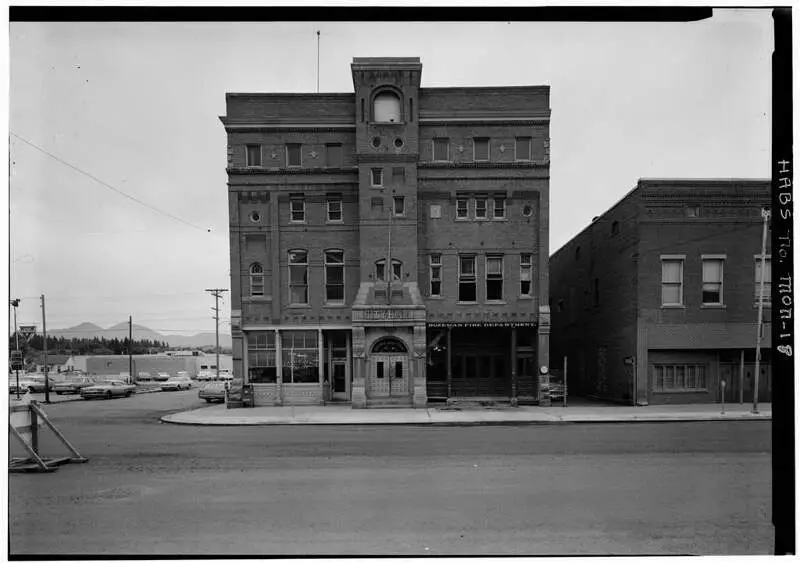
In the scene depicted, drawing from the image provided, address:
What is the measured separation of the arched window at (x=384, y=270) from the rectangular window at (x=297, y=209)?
3851 millimetres

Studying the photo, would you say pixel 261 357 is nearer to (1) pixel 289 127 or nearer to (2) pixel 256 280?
(2) pixel 256 280

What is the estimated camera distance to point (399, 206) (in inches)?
838

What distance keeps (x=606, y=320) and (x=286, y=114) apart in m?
17.0

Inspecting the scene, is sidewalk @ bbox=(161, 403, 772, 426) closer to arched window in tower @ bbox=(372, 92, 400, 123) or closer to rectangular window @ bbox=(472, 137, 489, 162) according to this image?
rectangular window @ bbox=(472, 137, 489, 162)

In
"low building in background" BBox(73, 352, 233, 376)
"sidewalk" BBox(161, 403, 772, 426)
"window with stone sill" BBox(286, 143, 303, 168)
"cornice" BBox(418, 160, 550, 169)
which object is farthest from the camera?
"low building in background" BBox(73, 352, 233, 376)

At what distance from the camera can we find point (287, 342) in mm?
22000

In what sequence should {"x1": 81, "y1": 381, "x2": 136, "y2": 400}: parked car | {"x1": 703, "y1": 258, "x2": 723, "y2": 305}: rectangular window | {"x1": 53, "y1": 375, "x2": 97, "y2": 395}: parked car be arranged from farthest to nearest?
{"x1": 53, "y1": 375, "x2": 97, "y2": 395}: parked car
{"x1": 81, "y1": 381, "x2": 136, "y2": 400}: parked car
{"x1": 703, "y1": 258, "x2": 723, "y2": 305}: rectangular window

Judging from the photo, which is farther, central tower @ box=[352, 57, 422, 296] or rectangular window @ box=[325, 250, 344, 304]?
rectangular window @ box=[325, 250, 344, 304]

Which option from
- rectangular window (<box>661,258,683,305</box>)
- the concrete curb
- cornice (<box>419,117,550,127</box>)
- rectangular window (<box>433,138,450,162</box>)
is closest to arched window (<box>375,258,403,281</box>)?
rectangular window (<box>433,138,450,162</box>)

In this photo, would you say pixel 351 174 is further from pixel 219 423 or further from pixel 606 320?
pixel 606 320

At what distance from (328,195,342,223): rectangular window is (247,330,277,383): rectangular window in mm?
5542

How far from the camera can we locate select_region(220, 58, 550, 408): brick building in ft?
68.7

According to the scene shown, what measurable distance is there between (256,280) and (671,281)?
56.4ft

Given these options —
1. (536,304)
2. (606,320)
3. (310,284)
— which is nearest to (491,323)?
(536,304)
